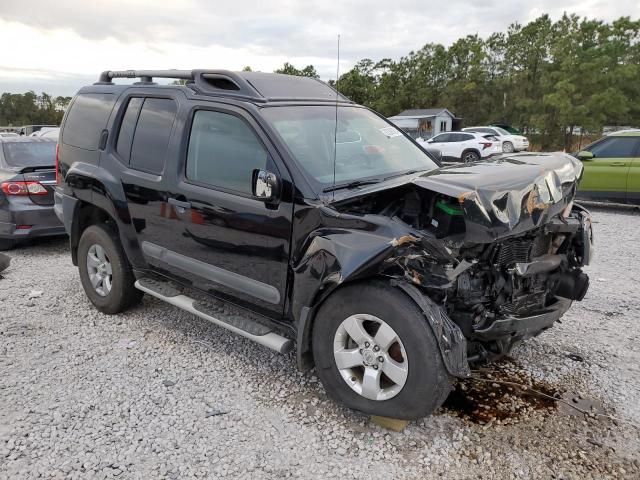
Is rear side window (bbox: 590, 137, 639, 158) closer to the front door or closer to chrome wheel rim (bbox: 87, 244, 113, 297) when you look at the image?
the front door

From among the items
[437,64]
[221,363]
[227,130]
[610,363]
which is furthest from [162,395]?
[437,64]

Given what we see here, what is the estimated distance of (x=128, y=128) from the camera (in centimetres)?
424

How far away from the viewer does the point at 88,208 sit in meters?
4.62

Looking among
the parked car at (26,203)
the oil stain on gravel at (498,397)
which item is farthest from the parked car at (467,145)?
the oil stain on gravel at (498,397)

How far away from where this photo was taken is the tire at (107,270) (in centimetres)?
439

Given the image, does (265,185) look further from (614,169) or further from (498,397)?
(614,169)

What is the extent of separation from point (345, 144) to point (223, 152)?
34.9 inches

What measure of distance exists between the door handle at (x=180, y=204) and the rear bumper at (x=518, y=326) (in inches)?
85.3

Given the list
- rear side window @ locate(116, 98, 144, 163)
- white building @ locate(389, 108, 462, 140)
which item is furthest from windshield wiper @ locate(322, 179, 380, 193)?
white building @ locate(389, 108, 462, 140)

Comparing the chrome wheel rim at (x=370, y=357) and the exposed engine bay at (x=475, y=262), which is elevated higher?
the exposed engine bay at (x=475, y=262)

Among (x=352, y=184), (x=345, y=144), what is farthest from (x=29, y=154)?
(x=352, y=184)

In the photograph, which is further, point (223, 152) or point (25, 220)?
point (25, 220)

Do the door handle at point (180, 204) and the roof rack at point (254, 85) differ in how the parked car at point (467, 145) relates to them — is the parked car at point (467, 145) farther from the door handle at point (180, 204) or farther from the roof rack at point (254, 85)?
the door handle at point (180, 204)

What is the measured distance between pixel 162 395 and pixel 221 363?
1.76 ft
